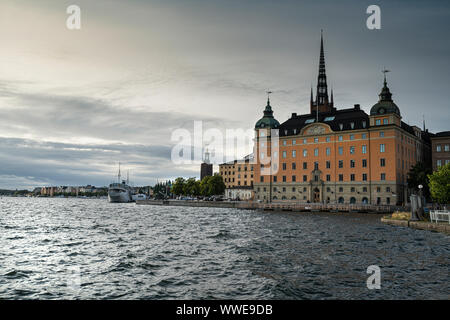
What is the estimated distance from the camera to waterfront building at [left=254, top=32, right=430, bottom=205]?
80.7 metres

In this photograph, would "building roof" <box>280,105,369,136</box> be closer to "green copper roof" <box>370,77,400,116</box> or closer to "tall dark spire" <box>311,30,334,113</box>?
"green copper roof" <box>370,77,400,116</box>

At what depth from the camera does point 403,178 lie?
82.9m

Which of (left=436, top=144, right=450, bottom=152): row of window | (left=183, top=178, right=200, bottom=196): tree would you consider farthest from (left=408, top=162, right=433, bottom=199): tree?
(left=183, top=178, right=200, bottom=196): tree

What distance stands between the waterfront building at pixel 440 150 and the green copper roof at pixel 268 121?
42.8 m

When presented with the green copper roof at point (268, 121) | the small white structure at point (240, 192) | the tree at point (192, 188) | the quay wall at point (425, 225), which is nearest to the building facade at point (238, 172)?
the small white structure at point (240, 192)

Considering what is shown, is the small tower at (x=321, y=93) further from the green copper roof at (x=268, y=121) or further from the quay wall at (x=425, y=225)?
the quay wall at (x=425, y=225)

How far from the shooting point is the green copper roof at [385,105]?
81.4 metres

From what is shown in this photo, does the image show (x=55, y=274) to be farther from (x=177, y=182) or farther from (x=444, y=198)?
(x=177, y=182)

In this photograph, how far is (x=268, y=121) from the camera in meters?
106

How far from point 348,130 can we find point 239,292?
8025 cm

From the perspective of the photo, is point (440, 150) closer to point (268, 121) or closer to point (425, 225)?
point (268, 121)

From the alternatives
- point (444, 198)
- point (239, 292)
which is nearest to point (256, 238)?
point (239, 292)

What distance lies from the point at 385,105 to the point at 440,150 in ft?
78.9
